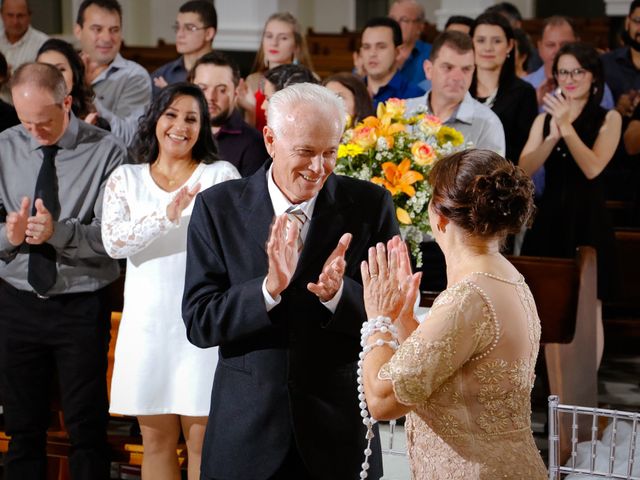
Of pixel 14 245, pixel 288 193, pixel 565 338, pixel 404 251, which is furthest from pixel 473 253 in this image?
pixel 565 338

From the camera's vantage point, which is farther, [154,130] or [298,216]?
[154,130]

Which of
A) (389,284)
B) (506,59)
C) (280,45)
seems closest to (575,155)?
(506,59)

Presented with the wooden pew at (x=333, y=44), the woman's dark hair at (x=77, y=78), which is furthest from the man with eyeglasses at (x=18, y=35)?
the wooden pew at (x=333, y=44)

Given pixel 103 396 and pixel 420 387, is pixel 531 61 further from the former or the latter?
pixel 420 387

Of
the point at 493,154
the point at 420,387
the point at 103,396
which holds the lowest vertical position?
the point at 103,396

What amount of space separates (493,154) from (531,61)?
5624 mm

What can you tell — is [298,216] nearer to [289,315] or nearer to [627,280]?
[289,315]

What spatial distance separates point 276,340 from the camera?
2.58 m

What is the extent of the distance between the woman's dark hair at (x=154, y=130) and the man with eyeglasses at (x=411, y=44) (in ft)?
9.25

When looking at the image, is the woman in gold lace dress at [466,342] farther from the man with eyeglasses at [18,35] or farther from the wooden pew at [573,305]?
the man with eyeglasses at [18,35]

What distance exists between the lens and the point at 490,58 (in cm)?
584

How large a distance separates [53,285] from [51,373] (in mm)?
352

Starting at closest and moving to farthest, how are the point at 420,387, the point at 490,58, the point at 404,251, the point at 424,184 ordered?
the point at 420,387 → the point at 404,251 → the point at 424,184 → the point at 490,58

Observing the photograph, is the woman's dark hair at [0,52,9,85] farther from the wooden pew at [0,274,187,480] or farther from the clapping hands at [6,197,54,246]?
the clapping hands at [6,197,54,246]
